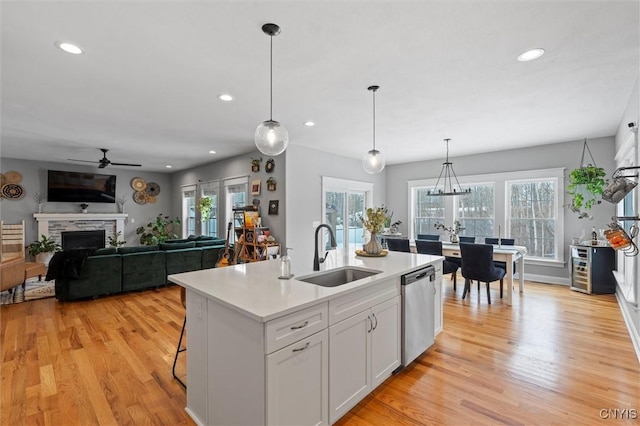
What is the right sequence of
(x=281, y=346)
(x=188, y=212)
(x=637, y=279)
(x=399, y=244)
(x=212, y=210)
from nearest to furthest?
(x=281, y=346) → (x=637, y=279) → (x=399, y=244) → (x=212, y=210) → (x=188, y=212)

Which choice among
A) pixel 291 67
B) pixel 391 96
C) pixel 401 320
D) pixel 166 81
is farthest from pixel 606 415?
pixel 166 81

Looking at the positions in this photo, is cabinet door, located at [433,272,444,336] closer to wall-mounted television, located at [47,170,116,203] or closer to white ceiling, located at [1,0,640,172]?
white ceiling, located at [1,0,640,172]

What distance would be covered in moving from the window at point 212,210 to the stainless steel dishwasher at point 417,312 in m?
5.73

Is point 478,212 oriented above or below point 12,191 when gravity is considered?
below

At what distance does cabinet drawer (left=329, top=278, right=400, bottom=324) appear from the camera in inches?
72.8

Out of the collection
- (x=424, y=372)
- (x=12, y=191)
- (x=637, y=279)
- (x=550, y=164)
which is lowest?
(x=424, y=372)

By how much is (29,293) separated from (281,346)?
566cm

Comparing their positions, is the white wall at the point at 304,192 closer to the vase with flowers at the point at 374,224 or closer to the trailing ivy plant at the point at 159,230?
the vase with flowers at the point at 374,224

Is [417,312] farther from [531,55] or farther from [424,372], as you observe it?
[531,55]

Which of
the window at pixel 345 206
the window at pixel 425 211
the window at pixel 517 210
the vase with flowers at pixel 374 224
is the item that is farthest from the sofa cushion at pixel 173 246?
the window at pixel 517 210

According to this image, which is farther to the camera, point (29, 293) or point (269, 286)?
point (29, 293)

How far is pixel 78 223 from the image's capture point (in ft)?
25.5

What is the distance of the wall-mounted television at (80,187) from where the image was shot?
7.39 metres

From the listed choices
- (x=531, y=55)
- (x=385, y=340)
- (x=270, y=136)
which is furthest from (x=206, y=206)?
(x=531, y=55)
